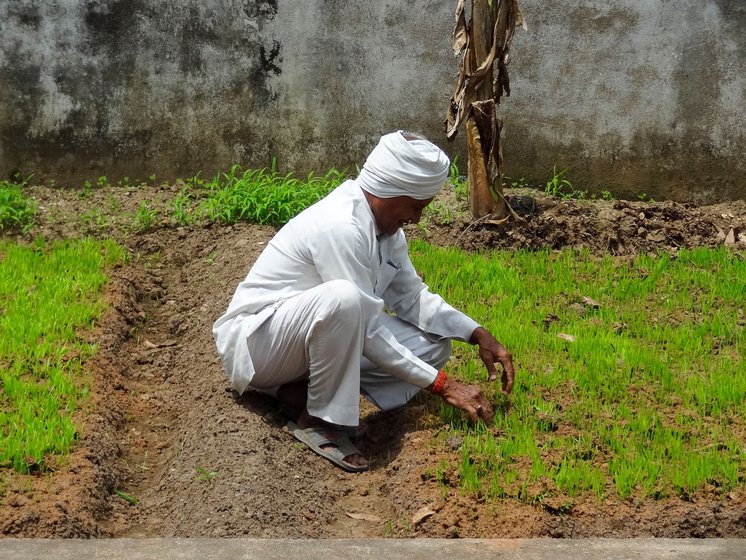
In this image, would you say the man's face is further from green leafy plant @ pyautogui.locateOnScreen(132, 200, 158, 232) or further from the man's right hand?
green leafy plant @ pyautogui.locateOnScreen(132, 200, 158, 232)

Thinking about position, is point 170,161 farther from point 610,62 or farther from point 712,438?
point 712,438

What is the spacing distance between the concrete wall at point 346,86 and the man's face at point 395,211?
3.50 metres

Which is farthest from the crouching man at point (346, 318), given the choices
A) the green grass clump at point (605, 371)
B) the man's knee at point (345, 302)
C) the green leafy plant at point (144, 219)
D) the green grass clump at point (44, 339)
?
the green leafy plant at point (144, 219)

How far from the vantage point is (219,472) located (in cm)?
429

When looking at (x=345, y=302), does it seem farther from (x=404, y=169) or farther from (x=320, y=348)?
(x=404, y=169)

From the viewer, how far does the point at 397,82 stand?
799 cm

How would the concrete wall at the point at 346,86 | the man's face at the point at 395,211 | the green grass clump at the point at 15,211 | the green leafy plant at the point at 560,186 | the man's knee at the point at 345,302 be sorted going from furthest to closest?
the green leafy plant at the point at 560,186
the concrete wall at the point at 346,86
the green grass clump at the point at 15,211
the man's face at the point at 395,211
the man's knee at the point at 345,302

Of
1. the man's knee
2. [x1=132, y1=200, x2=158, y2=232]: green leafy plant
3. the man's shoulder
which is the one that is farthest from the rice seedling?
the man's knee

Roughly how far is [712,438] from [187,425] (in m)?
2.49

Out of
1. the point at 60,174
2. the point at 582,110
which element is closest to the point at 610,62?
the point at 582,110

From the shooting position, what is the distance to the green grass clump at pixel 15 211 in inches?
294

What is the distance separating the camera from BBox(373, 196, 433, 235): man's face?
459 centimetres

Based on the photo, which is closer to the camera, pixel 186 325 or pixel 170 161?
pixel 186 325

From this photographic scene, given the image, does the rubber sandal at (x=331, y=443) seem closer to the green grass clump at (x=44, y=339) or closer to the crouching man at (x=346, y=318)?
the crouching man at (x=346, y=318)
